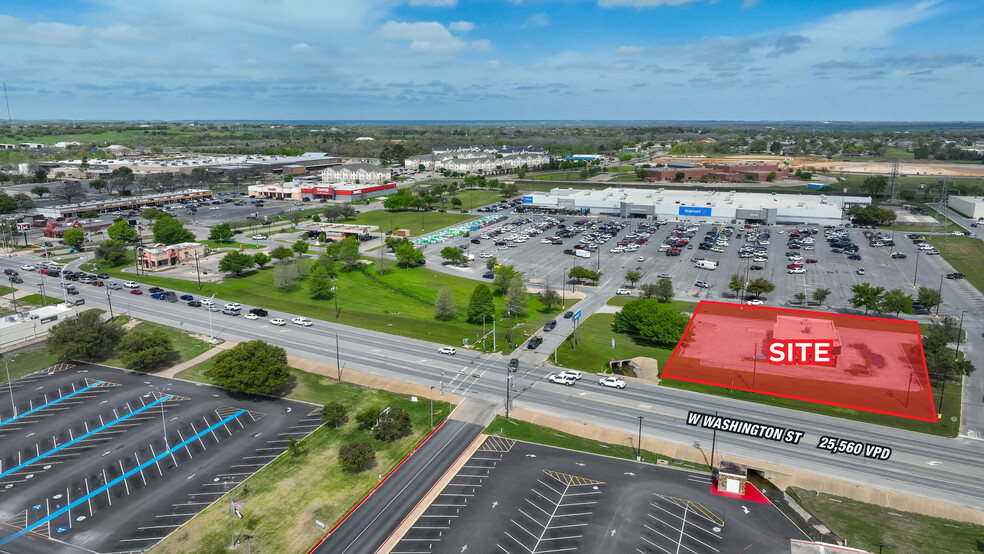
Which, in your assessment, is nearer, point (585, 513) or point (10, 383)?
point (585, 513)

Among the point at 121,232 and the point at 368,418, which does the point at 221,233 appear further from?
the point at 368,418

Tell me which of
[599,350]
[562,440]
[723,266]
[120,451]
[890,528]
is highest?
[723,266]

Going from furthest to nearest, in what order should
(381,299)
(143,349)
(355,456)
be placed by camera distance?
(381,299), (143,349), (355,456)

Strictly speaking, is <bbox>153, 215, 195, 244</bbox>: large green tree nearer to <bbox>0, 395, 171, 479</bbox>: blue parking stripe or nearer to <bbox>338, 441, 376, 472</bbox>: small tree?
<bbox>0, 395, 171, 479</bbox>: blue parking stripe

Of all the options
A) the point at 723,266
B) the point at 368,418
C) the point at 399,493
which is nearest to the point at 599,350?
the point at 368,418

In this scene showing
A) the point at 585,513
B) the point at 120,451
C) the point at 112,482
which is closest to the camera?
the point at 585,513

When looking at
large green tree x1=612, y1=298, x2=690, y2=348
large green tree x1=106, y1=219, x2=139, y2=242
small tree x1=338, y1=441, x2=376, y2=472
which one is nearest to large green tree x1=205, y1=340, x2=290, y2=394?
small tree x1=338, y1=441, x2=376, y2=472

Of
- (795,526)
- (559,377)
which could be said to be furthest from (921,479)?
(559,377)
